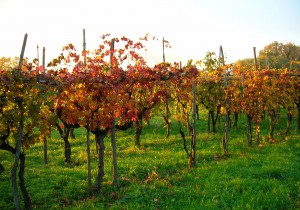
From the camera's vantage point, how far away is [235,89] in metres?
14.8

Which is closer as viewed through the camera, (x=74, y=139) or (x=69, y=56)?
(x=69, y=56)

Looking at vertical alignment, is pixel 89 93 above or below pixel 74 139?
above

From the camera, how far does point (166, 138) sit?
728 inches

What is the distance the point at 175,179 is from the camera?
984 cm

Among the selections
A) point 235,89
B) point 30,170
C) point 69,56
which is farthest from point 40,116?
point 235,89

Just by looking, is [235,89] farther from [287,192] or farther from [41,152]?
[41,152]

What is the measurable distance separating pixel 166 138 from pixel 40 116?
11494 millimetres

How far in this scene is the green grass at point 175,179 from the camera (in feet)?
25.7

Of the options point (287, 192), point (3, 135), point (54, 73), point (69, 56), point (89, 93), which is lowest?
point (287, 192)

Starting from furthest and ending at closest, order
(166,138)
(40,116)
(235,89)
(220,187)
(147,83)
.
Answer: (166,138), (235,89), (147,83), (220,187), (40,116)

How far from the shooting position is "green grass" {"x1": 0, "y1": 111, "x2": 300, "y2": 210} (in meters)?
7.84

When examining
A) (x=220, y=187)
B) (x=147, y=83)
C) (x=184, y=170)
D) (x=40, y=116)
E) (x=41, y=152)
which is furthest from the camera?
(x=41, y=152)

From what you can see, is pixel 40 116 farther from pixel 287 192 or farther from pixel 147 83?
pixel 287 192

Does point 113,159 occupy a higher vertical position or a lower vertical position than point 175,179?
higher
